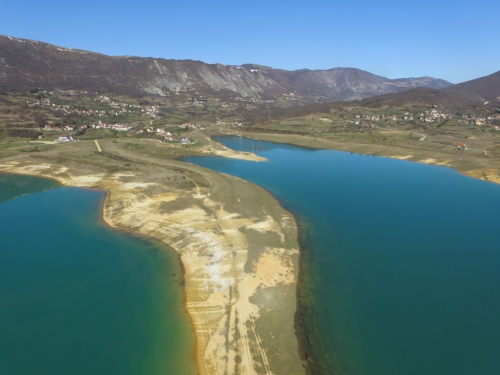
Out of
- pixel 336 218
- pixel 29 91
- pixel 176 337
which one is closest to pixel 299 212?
pixel 336 218

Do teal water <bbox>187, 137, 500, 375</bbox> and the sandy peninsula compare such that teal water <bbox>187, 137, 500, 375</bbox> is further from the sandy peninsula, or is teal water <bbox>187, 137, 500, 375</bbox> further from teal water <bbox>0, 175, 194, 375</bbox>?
teal water <bbox>0, 175, 194, 375</bbox>

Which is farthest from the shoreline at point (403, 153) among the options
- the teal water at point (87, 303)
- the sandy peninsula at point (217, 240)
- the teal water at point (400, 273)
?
the teal water at point (87, 303)

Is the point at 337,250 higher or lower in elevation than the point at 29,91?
lower

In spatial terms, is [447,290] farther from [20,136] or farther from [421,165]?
[20,136]

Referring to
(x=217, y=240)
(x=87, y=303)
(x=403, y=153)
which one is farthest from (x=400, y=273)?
(x=403, y=153)

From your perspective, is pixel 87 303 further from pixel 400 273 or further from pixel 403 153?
pixel 403 153

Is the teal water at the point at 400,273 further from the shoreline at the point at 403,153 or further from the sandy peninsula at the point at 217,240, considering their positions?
the shoreline at the point at 403,153

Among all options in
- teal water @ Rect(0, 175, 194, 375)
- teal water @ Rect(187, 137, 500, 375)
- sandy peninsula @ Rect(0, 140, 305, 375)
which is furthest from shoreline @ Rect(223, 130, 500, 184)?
teal water @ Rect(0, 175, 194, 375)
